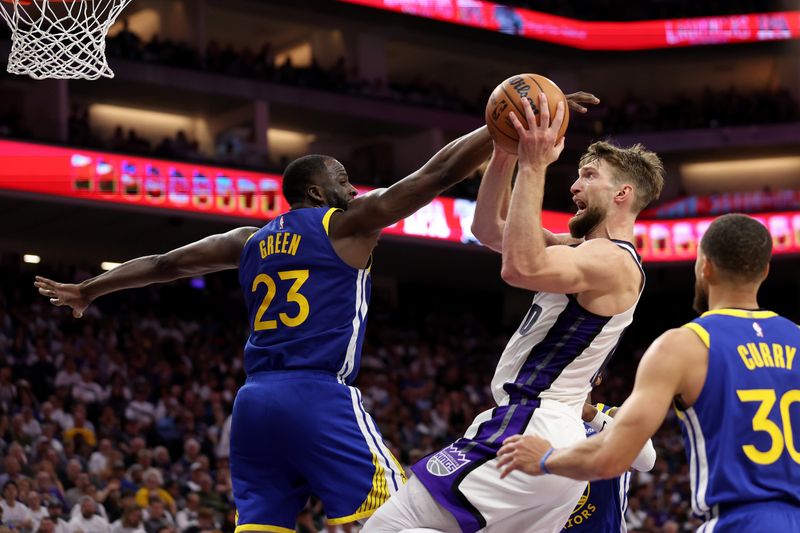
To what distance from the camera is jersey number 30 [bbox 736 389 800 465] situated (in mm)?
3555

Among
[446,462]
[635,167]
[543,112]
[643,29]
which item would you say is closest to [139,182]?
[635,167]

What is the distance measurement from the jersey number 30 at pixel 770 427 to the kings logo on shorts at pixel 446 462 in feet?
4.17

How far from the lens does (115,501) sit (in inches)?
448

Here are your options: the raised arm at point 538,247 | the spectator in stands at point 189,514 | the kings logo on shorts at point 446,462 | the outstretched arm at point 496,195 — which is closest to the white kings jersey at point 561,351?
the raised arm at point 538,247

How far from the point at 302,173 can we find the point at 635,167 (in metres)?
1.58

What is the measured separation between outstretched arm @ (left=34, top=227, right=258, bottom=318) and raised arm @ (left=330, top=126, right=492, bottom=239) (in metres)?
0.87

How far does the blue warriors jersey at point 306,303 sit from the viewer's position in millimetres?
5070

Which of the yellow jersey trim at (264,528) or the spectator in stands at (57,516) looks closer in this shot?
the yellow jersey trim at (264,528)

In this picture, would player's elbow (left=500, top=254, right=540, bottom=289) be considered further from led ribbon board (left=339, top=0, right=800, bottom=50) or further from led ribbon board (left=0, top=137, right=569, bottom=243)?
led ribbon board (left=339, top=0, right=800, bottom=50)

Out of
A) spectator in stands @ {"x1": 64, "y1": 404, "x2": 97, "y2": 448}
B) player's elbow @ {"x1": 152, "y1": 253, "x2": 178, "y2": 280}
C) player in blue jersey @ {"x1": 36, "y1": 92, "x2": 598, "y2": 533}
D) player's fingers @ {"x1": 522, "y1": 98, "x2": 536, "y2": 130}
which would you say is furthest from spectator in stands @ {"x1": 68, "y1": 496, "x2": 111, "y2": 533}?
player's fingers @ {"x1": 522, "y1": 98, "x2": 536, "y2": 130}

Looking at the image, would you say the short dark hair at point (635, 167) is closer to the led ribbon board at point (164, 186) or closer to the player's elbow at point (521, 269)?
the player's elbow at point (521, 269)

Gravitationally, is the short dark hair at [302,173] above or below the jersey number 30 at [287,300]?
above

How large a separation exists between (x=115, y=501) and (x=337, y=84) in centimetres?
1480

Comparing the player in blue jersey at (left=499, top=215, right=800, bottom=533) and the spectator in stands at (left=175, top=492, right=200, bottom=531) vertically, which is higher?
the player in blue jersey at (left=499, top=215, right=800, bottom=533)
